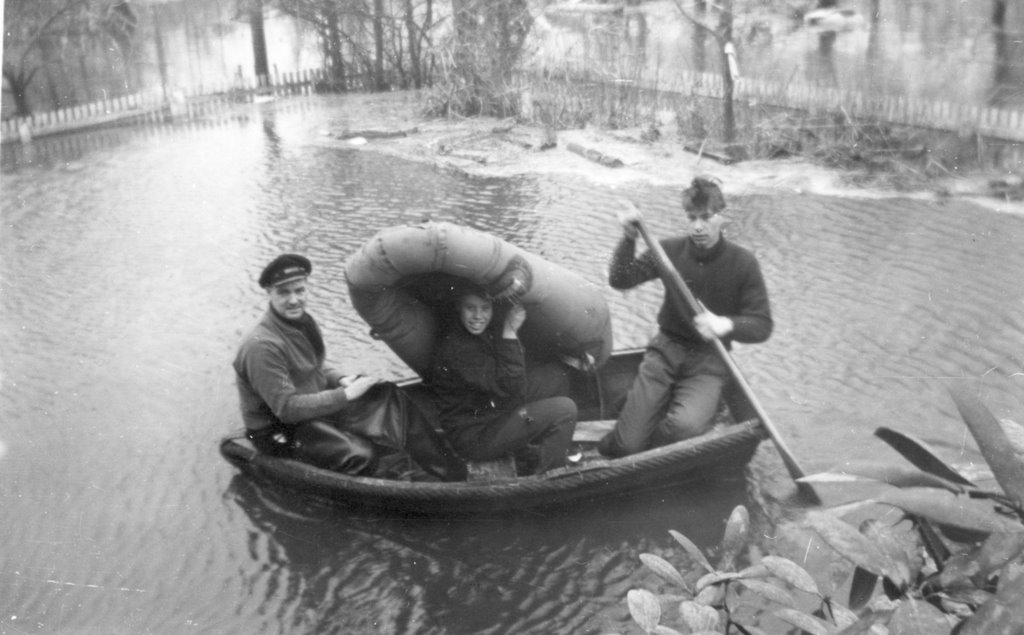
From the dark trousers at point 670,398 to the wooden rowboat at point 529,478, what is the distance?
21 centimetres

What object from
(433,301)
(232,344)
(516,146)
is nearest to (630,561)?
(433,301)

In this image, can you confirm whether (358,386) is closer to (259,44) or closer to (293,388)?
(293,388)

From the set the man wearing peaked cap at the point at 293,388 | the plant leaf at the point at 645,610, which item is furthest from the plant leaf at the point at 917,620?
the man wearing peaked cap at the point at 293,388

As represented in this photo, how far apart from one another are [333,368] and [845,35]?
19.9 meters

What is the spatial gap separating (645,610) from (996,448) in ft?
2.30

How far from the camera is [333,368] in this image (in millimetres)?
6047

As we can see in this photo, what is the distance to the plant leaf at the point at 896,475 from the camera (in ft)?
4.73

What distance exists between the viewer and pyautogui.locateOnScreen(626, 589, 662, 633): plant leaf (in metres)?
1.78

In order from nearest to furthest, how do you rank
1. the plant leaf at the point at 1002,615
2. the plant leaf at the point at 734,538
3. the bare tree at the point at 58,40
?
the plant leaf at the point at 1002,615, the plant leaf at the point at 734,538, the bare tree at the point at 58,40

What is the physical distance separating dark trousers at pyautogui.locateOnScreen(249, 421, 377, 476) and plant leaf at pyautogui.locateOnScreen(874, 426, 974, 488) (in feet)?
13.1

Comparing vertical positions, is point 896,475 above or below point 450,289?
above

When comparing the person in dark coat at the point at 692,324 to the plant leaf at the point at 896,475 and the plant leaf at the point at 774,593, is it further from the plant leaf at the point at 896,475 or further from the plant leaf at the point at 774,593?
the plant leaf at the point at 896,475

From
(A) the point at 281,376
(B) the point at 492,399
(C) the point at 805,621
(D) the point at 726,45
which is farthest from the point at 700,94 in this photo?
(C) the point at 805,621

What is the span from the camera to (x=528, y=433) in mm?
5496
